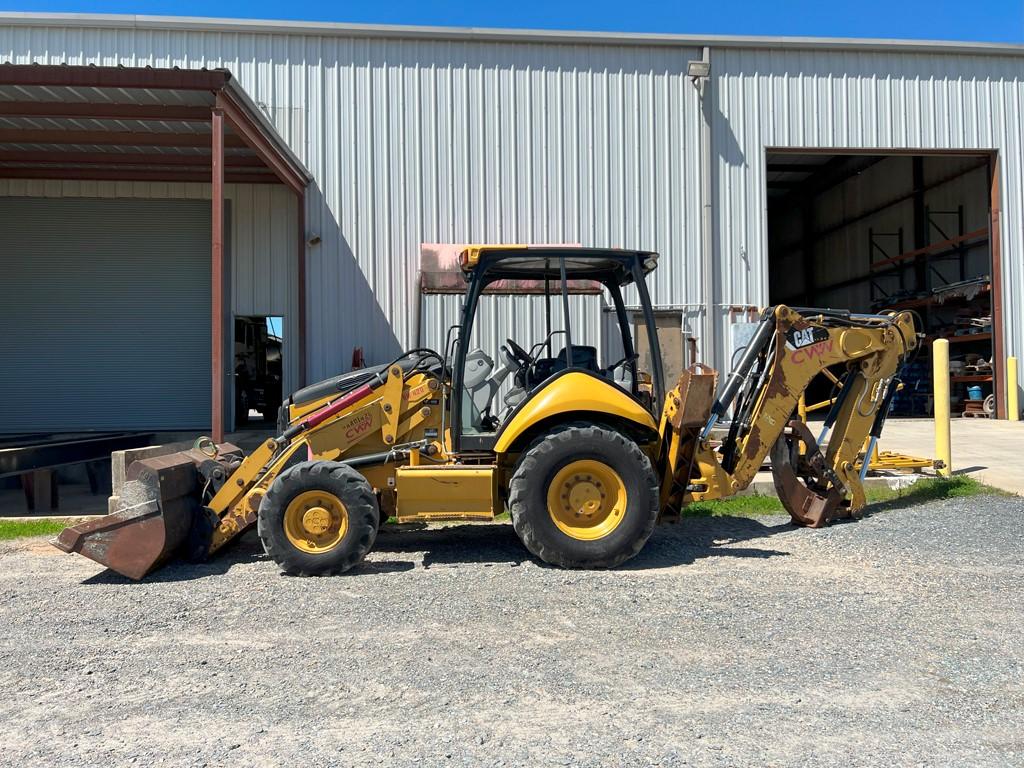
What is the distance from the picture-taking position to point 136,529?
18.3ft

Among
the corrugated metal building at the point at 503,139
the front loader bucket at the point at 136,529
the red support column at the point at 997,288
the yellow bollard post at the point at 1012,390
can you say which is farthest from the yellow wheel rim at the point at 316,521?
the red support column at the point at 997,288

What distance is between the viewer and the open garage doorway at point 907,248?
18391mm

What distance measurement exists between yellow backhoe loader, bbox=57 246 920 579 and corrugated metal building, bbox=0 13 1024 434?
6966 millimetres

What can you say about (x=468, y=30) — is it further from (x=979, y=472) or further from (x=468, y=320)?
(x=979, y=472)

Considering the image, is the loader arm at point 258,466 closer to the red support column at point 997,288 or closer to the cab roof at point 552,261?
the cab roof at point 552,261

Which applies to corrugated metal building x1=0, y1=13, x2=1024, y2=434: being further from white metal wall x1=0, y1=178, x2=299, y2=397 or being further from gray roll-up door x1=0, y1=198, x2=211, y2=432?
gray roll-up door x1=0, y1=198, x2=211, y2=432

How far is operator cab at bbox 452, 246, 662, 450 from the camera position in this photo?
6.03 m

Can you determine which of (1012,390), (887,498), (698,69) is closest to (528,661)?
(887,498)

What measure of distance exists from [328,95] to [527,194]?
393 cm

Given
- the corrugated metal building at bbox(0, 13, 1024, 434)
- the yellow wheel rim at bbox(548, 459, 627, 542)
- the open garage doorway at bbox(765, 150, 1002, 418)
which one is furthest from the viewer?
the open garage doorway at bbox(765, 150, 1002, 418)

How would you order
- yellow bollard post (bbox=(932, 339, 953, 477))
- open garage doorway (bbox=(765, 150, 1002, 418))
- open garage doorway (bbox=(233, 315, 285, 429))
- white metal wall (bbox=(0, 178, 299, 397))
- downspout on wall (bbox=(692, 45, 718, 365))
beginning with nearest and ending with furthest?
1. yellow bollard post (bbox=(932, 339, 953, 477))
2. downspout on wall (bbox=(692, 45, 718, 365))
3. white metal wall (bbox=(0, 178, 299, 397))
4. open garage doorway (bbox=(233, 315, 285, 429))
5. open garage doorway (bbox=(765, 150, 1002, 418))

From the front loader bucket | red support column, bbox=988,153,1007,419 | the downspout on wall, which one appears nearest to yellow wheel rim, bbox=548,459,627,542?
the front loader bucket

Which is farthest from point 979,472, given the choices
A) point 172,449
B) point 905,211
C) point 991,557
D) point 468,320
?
point 905,211

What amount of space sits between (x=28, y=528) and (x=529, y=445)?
525 centimetres
